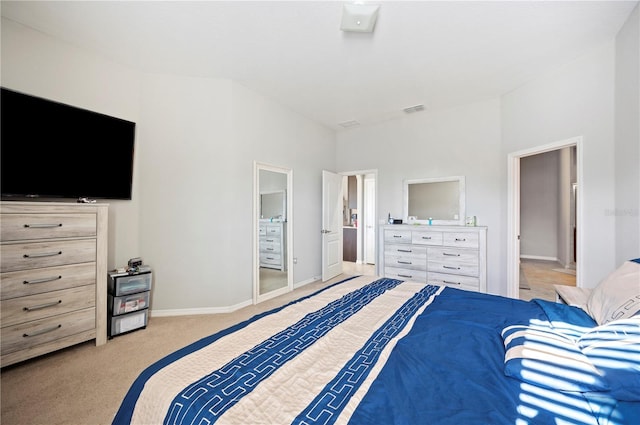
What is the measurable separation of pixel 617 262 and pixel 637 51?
5.88 feet

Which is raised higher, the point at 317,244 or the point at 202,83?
the point at 202,83

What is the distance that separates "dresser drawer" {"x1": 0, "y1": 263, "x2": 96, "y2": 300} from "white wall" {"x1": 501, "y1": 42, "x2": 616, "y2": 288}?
15.9 feet

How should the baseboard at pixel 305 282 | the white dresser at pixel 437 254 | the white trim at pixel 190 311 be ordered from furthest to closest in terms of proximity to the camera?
the baseboard at pixel 305 282
the white dresser at pixel 437 254
the white trim at pixel 190 311

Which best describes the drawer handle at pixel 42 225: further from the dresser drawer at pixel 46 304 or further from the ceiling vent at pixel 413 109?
the ceiling vent at pixel 413 109

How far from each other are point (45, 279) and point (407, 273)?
4.18 m

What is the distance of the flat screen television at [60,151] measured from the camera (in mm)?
2158

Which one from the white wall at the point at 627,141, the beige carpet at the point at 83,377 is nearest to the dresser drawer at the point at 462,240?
the white wall at the point at 627,141

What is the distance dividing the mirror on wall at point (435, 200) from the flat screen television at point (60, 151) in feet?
13.3

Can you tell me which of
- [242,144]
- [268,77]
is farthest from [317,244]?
[268,77]

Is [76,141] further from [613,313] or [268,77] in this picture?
[613,313]

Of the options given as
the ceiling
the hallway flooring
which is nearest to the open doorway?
the hallway flooring

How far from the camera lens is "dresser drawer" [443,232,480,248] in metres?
3.65

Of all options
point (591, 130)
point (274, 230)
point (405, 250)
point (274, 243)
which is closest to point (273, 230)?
point (274, 230)

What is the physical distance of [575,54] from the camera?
2730 mm
